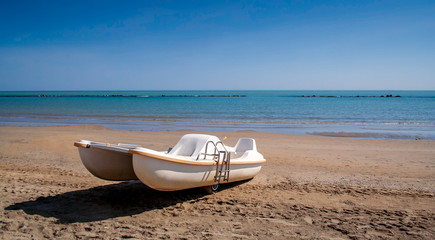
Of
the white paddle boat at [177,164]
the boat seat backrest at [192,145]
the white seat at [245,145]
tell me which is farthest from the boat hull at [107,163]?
the white seat at [245,145]

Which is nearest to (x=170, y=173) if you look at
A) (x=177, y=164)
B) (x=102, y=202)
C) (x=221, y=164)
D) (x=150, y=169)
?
(x=177, y=164)

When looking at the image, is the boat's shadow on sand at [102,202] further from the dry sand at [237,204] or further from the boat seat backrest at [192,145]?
the boat seat backrest at [192,145]

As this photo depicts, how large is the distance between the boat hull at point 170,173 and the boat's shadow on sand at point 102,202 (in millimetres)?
521

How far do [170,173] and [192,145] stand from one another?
1.41 metres

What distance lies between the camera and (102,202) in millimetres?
5938

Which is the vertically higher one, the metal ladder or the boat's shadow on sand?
the metal ladder

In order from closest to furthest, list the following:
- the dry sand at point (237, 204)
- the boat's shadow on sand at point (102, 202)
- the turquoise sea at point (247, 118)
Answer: the dry sand at point (237, 204)
the boat's shadow on sand at point (102, 202)
the turquoise sea at point (247, 118)

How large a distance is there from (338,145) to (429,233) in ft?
30.2

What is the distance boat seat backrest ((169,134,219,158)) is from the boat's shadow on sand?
0.84 meters

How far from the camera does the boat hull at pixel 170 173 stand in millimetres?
5051

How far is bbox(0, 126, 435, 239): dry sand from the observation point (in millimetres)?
4703

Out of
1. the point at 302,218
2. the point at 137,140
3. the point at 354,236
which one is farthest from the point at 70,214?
the point at 137,140

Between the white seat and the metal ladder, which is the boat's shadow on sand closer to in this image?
the metal ladder

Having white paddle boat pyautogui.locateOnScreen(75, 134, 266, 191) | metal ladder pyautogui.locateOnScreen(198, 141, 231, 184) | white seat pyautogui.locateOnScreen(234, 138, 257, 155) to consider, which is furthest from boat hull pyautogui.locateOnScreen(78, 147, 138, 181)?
white seat pyautogui.locateOnScreen(234, 138, 257, 155)
